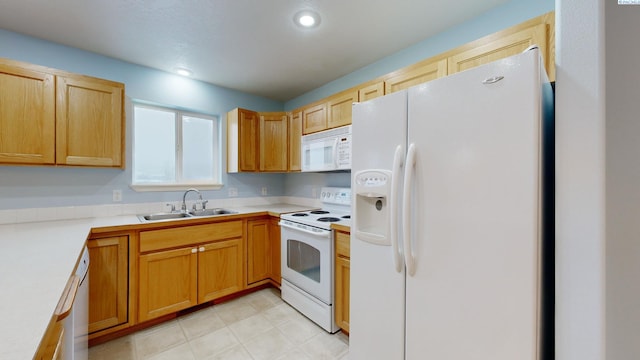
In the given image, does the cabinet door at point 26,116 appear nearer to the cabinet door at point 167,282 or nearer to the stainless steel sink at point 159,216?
the stainless steel sink at point 159,216

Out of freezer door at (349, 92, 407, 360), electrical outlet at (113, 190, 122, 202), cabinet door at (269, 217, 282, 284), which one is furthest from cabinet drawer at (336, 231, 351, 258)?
electrical outlet at (113, 190, 122, 202)

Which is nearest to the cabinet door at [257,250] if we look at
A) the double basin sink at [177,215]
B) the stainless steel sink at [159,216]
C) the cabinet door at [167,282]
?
the double basin sink at [177,215]

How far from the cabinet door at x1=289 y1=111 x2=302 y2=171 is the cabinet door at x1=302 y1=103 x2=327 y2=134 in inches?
3.7

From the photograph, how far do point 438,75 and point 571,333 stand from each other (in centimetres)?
149

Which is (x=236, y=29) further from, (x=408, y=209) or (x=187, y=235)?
(x=408, y=209)

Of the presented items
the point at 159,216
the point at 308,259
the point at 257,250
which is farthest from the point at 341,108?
the point at 159,216

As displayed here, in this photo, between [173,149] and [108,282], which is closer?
[108,282]

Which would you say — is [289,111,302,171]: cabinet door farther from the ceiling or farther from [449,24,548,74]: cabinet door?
[449,24,548,74]: cabinet door

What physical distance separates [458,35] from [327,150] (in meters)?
1.41

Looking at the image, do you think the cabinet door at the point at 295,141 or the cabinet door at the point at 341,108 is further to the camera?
the cabinet door at the point at 295,141

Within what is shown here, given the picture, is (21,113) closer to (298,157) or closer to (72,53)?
(72,53)

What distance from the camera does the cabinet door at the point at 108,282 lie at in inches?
71.3

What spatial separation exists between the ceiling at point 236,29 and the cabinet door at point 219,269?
1826 millimetres

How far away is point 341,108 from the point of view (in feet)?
7.86
